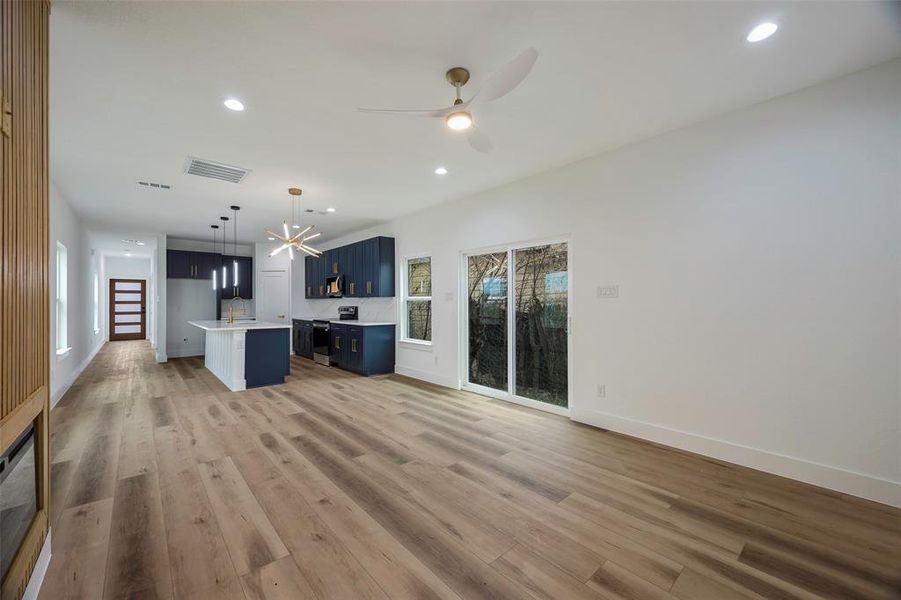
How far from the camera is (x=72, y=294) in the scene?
6031 millimetres

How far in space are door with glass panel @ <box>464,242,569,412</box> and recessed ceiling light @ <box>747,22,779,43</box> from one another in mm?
2300

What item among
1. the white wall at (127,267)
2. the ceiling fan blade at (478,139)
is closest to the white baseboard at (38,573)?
the ceiling fan blade at (478,139)

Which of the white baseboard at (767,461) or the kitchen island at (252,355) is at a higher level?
the kitchen island at (252,355)

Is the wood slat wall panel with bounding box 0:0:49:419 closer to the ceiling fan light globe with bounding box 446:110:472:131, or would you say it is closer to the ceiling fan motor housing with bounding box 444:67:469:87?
the ceiling fan light globe with bounding box 446:110:472:131

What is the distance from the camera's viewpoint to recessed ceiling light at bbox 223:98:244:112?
2.70 m

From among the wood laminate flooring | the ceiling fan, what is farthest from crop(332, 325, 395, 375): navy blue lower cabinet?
the ceiling fan

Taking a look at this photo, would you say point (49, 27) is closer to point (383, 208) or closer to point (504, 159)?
point (504, 159)

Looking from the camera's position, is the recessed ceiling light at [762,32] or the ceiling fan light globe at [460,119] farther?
the ceiling fan light globe at [460,119]

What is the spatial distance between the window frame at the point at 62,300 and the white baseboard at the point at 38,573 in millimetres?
5015

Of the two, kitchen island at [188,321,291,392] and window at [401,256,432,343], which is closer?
kitchen island at [188,321,291,392]

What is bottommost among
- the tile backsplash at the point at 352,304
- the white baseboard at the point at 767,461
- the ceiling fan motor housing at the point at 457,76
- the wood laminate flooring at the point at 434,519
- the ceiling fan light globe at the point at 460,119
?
the wood laminate flooring at the point at 434,519

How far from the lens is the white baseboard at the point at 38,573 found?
4.89ft

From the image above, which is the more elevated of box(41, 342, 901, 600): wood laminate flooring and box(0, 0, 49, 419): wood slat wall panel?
box(0, 0, 49, 419): wood slat wall panel

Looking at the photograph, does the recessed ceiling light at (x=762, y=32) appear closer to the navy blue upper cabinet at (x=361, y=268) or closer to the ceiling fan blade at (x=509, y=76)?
the ceiling fan blade at (x=509, y=76)
